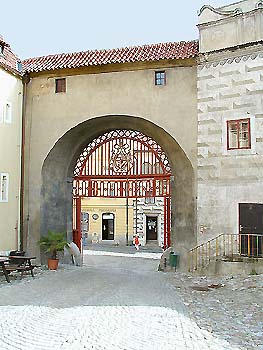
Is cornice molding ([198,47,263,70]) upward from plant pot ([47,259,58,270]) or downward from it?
upward

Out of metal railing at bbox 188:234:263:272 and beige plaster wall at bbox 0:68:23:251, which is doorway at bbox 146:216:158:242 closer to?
beige plaster wall at bbox 0:68:23:251

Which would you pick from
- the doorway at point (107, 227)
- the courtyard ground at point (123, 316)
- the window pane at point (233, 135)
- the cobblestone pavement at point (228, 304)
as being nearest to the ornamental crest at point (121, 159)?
the window pane at point (233, 135)

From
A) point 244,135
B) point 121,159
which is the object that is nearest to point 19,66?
point 121,159

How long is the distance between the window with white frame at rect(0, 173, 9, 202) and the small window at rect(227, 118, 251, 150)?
766cm

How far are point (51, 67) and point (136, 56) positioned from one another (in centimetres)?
314

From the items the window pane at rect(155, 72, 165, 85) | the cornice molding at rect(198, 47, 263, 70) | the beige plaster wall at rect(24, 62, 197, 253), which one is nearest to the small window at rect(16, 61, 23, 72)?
the beige plaster wall at rect(24, 62, 197, 253)

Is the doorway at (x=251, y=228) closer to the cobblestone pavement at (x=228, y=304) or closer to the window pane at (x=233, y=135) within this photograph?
the cobblestone pavement at (x=228, y=304)

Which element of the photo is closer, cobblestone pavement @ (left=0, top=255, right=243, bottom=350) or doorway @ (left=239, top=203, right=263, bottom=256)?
cobblestone pavement @ (left=0, top=255, right=243, bottom=350)

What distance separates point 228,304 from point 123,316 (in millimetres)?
2896

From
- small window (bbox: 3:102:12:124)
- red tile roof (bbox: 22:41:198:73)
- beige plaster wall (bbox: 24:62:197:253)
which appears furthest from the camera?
small window (bbox: 3:102:12:124)

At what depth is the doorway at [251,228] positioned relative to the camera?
1464 centimetres

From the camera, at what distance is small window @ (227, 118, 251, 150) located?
1520 cm

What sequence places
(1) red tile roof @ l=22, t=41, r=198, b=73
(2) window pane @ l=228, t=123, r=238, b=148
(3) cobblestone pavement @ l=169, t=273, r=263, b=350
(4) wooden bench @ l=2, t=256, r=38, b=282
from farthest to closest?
(1) red tile roof @ l=22, t=41, r=198, b=73 < (2) window pane @ l=228, t=123, r=238, b=148 < (4) wooden bench @ l=2, t=256, r=38, b=282 < (3) cobblestone pavement @ l=169, t=273, r=263, b=350

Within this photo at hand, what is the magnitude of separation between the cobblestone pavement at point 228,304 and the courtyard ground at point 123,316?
0.02 m
